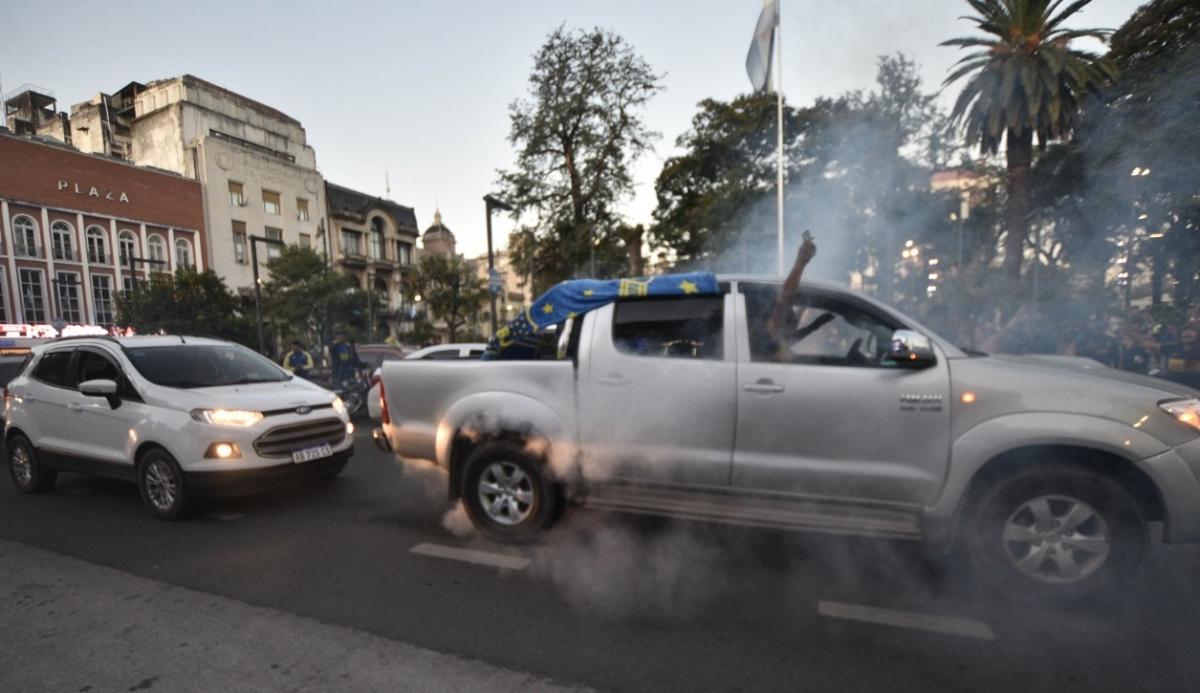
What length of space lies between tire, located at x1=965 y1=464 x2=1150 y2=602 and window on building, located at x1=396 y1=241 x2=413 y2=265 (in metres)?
44.0

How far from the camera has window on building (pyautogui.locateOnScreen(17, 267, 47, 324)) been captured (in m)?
28.0

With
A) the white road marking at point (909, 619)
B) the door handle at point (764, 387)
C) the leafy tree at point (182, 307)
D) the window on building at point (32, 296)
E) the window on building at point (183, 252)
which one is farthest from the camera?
the window on building at point (183, 252)

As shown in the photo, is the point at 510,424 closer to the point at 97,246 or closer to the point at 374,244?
the point at 97,246

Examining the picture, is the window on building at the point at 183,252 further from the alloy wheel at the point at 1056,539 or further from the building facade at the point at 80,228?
the alloy wheel at the point at 1056,539

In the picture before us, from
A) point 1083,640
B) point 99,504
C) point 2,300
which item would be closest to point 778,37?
point 1083,640

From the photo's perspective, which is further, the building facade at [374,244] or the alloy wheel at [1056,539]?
the building facade at [374,244]

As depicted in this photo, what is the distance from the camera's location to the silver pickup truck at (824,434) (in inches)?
119

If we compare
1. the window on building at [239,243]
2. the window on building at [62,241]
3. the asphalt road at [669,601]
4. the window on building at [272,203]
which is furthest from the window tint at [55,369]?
the window on building at [272,203]

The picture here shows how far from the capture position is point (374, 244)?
4209 cm

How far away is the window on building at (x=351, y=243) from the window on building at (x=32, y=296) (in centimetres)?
1540

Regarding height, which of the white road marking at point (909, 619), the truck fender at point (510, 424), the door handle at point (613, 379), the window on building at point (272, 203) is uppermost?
the window on building at point (272, 203)

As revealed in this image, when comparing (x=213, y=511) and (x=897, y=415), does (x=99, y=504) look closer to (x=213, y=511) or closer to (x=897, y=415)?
(x=213, y=511)

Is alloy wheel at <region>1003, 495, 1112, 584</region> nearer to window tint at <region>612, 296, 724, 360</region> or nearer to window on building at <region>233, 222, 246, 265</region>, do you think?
window tint at <region>612, 296, 724, 360</region>

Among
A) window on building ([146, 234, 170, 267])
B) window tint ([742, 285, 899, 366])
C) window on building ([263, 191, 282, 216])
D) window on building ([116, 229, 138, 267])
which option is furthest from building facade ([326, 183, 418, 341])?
window tint ([742, 285, 899, 366])
